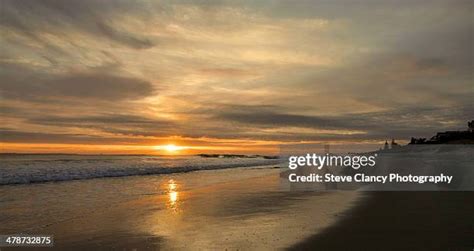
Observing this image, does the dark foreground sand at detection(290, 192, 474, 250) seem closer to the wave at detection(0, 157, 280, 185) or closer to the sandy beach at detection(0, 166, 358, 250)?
the sandy beach at detection(0, 166, 358, 250)

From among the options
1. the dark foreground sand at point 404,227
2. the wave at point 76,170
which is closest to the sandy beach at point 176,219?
the dark foreground sand at point 404,227

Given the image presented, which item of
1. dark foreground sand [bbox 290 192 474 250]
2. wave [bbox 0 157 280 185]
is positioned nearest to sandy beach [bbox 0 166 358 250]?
dark foreground sand [bbox 290 192 474 250]

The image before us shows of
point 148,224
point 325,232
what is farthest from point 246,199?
point 325,232

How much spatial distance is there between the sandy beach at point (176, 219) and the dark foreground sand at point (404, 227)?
0.66m

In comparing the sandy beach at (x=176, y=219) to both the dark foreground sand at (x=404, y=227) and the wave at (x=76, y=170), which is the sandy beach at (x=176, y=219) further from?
the wave at (x=76, y=170)

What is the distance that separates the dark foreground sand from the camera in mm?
10062

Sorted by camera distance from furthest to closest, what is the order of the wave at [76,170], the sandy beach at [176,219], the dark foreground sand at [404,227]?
the wave at [76,170] → the sandy beach at [176,219] → the dark foreground sand at [404,227]

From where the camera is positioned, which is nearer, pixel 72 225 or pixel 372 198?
pixel 72 225

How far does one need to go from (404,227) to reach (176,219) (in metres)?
7.67

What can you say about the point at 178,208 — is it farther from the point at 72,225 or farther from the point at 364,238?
the point at 364,238

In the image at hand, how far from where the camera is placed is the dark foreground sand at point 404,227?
10062mm

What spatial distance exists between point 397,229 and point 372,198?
25.8ft

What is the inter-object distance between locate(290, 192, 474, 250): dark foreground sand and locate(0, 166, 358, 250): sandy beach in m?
0.66

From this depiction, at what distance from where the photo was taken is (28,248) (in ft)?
35.4
